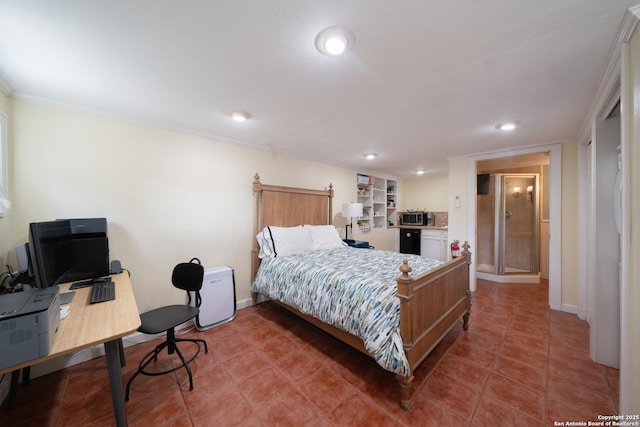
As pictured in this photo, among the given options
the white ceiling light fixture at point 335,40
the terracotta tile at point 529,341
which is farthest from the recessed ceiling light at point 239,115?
the terracotta tile at point 529,341

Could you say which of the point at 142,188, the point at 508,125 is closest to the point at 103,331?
the point at 142,188

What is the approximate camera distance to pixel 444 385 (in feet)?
5.81

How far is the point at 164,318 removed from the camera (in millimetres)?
1884

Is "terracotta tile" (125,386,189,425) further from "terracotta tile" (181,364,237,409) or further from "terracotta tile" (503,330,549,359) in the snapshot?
"terracotta tile" (503,330,549,359)

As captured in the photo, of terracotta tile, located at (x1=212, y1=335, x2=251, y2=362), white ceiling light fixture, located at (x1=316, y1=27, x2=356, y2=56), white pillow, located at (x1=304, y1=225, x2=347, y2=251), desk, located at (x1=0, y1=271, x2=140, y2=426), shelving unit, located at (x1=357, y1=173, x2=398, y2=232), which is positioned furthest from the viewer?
shelving unit, located at (x1=357, y1=173, x2=398, y2=232)

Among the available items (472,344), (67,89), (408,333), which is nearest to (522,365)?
(472,344)

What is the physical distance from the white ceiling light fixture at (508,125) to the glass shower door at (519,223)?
8.17 feet

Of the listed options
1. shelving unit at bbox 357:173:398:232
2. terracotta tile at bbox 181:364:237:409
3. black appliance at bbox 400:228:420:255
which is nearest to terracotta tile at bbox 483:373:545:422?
terracotta tile at bbox 181:364:237:409

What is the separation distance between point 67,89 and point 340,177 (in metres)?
3.67

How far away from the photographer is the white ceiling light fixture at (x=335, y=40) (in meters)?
1.24

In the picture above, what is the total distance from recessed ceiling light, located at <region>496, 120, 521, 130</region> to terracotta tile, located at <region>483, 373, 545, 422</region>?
2465 millimetres

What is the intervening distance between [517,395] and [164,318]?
275 centimetres

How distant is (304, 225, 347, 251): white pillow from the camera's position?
352 cm

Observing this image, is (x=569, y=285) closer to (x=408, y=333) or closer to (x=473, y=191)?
(x=473, y=191)
